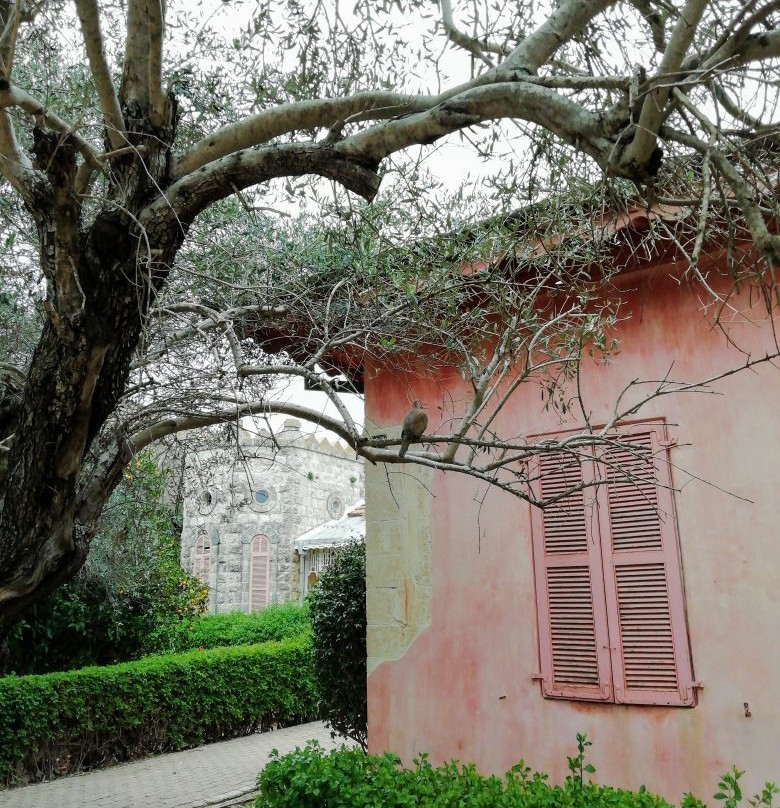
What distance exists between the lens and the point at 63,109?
522 cm

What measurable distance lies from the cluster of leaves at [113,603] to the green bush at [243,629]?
92.3 inches

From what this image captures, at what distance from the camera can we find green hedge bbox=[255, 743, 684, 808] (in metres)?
4.00

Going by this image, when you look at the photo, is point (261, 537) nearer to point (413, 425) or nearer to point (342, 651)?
point (342, 651)

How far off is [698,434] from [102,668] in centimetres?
895

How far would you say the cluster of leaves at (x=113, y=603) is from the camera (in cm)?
1004

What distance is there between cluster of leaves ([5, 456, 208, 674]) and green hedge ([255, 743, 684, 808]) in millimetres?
5057

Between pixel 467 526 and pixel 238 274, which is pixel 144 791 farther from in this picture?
pixel 238 274

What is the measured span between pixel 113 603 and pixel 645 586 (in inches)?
→ 355

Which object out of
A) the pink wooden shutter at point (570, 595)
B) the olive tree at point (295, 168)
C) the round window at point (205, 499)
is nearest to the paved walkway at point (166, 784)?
the round window at point (205, 499)

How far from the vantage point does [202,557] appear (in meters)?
22.5

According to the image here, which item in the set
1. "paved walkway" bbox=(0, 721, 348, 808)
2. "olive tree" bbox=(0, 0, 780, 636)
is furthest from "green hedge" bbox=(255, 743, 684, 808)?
"paved walkway" bbox=(0, 721, 348, 808)

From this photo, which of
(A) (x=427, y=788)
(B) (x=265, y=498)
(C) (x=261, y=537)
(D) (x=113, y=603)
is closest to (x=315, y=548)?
(C) (x=261, y=537)

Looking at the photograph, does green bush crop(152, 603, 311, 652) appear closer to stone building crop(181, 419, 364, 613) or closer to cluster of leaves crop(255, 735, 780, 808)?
stone building crop(181, 419, 364, 613)

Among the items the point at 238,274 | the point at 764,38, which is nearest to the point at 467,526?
the point at 238,274
